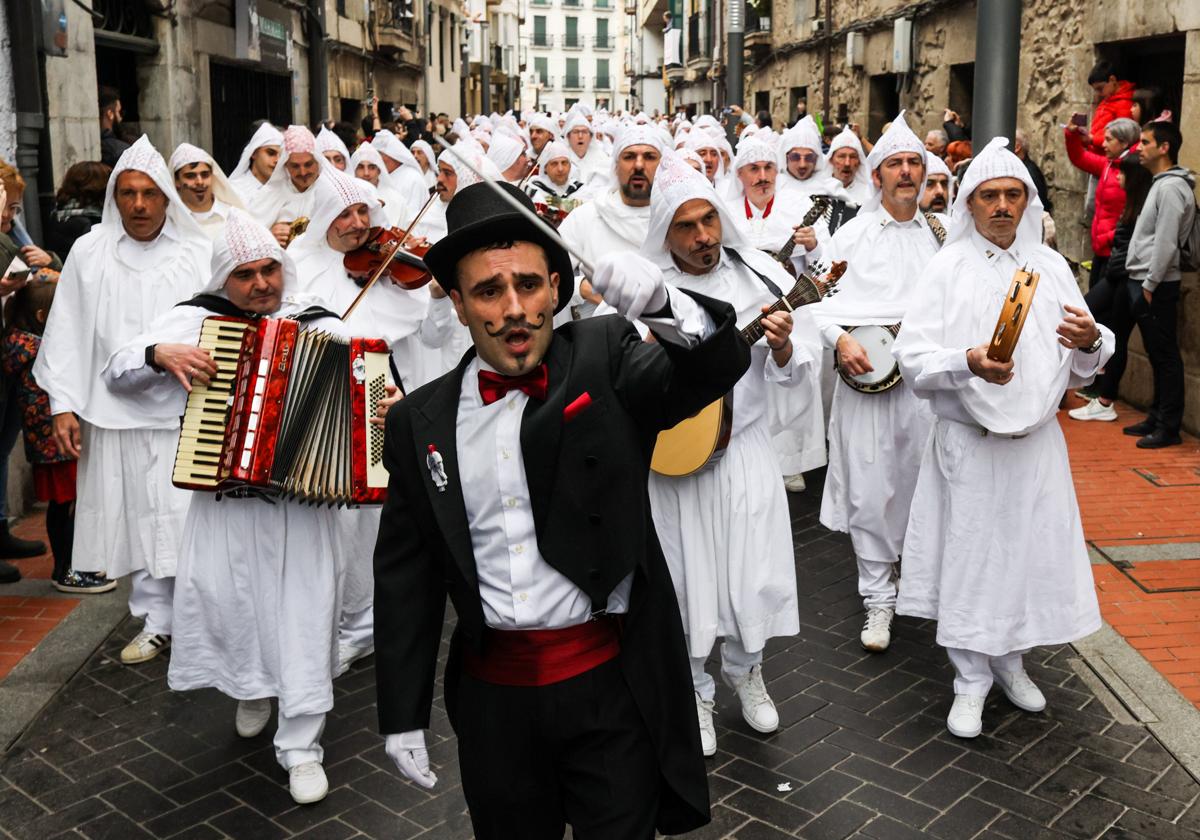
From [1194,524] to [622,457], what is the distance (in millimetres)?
5938

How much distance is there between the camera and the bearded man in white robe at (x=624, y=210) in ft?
25.3

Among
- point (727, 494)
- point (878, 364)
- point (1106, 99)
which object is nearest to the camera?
point (727, 494)

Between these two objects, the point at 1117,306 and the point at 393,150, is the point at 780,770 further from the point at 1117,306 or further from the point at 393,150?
the point at 393,150

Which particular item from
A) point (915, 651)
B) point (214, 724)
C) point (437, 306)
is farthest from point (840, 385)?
point (214, 724)

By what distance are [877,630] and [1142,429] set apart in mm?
4839

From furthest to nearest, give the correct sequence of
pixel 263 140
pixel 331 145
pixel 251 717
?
pixel 331 145
pixel 263 140
pixel 251 717

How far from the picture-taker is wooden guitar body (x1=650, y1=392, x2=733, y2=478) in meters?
4.86

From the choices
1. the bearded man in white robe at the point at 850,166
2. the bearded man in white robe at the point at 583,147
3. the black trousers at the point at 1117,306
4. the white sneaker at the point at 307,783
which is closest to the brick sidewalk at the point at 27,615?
the white sneaker at the point at 307,783

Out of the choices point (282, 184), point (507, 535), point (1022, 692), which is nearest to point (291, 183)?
point (282, 184)

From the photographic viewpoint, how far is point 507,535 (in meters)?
3.15

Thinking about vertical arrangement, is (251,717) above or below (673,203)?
below

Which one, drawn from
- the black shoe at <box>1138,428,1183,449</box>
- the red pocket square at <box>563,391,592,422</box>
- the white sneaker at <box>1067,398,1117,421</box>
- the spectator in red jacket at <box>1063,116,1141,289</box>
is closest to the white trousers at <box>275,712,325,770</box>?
the red pocket square at <box>563,391,592,422</box>

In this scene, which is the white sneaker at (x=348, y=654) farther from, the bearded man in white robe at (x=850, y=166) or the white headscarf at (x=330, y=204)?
the bearded man in white robe at (x=850, y=166)

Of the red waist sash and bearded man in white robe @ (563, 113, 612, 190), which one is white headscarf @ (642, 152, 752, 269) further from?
bearded man in white robe @ (563, 113, 612, 190)
